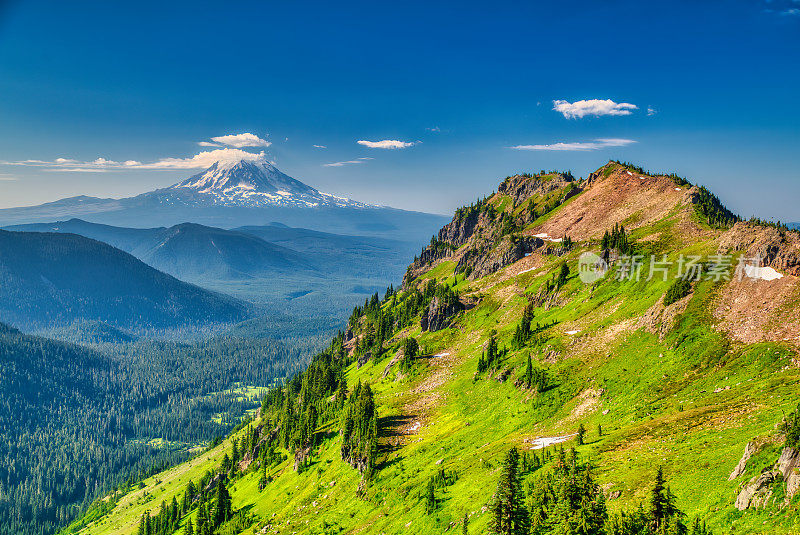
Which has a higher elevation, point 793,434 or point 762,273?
point 762,273

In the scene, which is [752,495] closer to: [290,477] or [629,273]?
[629,273]

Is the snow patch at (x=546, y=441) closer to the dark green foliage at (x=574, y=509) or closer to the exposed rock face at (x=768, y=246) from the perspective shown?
the dark green foliage at (x=574, y=509)

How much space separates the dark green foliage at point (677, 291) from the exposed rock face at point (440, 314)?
83.2m

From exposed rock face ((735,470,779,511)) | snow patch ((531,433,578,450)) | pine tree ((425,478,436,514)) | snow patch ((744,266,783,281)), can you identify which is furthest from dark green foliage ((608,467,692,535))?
snow patch ((744,266,783,281))

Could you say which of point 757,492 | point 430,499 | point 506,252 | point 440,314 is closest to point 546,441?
point 430,499

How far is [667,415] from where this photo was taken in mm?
54500

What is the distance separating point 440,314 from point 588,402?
90608 millimetres

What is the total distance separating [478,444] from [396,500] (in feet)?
56.2

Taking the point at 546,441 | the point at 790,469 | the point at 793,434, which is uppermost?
the point at 793,434

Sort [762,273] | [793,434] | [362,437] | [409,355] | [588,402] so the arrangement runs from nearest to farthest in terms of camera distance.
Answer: [793,434], [588,402], [762,273], [362,437], [409,355]

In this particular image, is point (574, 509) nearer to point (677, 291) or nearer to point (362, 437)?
point (677, 291)

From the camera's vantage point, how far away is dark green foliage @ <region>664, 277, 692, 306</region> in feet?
249

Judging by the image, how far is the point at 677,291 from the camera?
76.2 meters

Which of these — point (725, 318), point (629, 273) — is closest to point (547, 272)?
point (629, 273)
